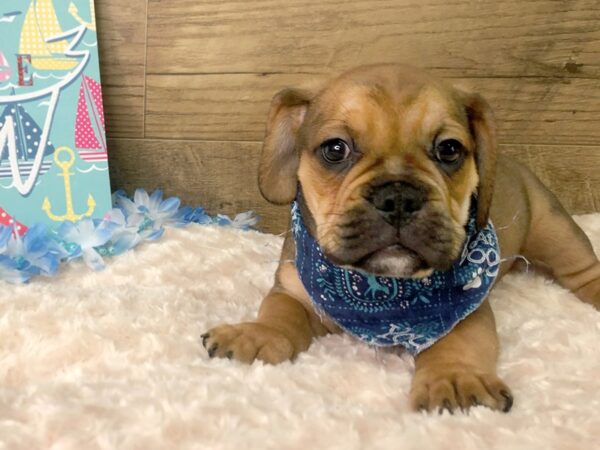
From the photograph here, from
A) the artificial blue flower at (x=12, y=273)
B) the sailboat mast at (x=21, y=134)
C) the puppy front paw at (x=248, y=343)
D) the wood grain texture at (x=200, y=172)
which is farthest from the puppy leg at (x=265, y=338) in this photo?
the sailboat mast at (x=21, y=134)

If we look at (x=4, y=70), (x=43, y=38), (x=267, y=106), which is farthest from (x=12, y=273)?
(x=267, y=106)

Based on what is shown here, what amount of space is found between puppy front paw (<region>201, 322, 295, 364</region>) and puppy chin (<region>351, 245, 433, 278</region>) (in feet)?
0.97

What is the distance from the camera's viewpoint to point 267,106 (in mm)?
2965

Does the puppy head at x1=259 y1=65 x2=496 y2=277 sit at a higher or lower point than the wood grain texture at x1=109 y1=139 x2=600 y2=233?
higher

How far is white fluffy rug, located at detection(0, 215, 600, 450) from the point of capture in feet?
4.25

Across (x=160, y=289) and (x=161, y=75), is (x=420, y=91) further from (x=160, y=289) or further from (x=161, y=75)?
(x=161, y=75)

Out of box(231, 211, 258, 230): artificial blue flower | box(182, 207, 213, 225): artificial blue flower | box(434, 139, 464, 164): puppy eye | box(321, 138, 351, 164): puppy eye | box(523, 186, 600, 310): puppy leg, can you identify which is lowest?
box(231, 211, 258, 230): artificial blue flower

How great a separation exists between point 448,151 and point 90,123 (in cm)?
160

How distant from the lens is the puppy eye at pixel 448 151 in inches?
71.2

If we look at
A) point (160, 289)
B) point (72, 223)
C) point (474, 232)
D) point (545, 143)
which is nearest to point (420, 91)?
point (474, 232)

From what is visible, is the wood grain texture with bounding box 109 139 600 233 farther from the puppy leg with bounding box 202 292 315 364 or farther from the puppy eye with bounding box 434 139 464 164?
the puppy eye with bounding box 434 139 464 164

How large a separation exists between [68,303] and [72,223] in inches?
30.8

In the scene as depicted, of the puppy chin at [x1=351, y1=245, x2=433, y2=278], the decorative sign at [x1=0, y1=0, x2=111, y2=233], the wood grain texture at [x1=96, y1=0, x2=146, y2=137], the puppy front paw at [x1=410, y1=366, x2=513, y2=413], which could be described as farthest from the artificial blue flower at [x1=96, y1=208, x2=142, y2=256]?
the puppy front paw at [x1=410, y1=366, x2=513, y2=413]

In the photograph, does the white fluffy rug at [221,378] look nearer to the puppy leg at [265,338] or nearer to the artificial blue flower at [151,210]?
the puppy leg at [265,338]
